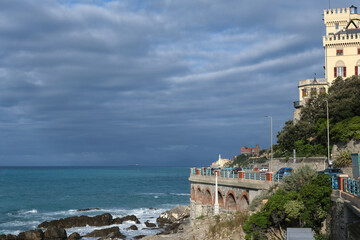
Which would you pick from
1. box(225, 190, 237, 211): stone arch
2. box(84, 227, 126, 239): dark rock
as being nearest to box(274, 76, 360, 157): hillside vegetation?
box(225, 190, 237, 211): stone arch

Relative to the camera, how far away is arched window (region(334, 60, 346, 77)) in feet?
219

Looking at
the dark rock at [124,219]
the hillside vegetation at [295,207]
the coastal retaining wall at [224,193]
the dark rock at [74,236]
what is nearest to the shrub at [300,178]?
the hillside vegetation at [295,207]

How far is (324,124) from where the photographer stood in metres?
50.8

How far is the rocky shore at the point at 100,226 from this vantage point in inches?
1759

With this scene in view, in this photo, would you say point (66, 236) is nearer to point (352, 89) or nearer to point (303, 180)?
point (303, 180)

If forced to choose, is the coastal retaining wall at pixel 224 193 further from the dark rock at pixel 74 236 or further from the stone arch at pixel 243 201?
the dark rock at pixel 74 236

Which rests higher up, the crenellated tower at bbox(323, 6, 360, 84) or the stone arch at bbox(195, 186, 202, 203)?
the crenellated tower at bbox(323, 6, 360, 84)

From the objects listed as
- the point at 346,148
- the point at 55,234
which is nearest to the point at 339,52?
the point at 346,148

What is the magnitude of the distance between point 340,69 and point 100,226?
4616 cm

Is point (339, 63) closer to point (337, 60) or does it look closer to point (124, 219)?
point (337, 60)

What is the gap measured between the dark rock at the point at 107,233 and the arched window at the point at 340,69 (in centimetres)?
4452

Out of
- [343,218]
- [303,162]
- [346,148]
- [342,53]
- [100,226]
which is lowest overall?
[100,226]

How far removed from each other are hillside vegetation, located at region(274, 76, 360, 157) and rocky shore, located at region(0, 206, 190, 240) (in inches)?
696

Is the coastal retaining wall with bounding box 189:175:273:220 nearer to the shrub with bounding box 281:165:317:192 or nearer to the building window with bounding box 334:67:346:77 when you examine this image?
the shrub with bounding box 281:165:317:192
